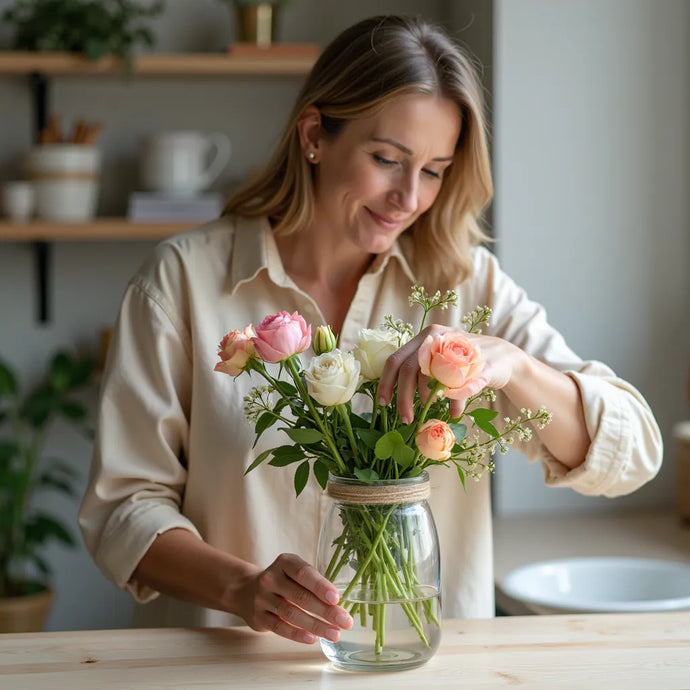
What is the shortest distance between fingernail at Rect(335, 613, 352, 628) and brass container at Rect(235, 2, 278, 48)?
7.19ft

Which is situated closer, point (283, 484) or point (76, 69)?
point (283, 484)

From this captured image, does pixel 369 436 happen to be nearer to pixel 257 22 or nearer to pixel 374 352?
pixel 374 352

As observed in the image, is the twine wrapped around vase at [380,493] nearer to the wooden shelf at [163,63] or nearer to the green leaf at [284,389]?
the green leaf at [284,389]

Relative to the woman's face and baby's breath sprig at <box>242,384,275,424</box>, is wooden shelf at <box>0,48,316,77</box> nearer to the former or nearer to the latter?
the woman's face

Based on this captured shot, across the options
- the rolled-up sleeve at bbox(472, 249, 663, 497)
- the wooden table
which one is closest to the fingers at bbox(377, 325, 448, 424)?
the wooden table

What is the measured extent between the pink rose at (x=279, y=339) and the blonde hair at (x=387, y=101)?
52cm

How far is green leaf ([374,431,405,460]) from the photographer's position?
109cm

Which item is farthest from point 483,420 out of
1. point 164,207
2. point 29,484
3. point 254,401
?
point 29,484

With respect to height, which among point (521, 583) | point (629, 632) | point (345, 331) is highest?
point (345, 331)

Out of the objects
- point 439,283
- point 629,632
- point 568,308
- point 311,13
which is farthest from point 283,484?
point 311,13

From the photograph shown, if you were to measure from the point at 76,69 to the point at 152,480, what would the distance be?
5.74ft

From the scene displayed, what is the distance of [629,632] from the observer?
1.34 meters

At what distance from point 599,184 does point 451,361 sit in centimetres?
183

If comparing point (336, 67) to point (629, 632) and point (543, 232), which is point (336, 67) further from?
point (543, 232)
